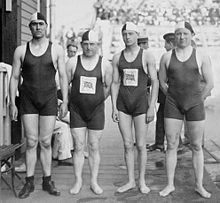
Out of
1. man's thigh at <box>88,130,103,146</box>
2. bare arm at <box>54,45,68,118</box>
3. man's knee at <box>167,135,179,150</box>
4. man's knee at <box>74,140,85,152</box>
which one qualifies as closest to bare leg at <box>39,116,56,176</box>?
bare arm at <box>54,45,68,118</box>

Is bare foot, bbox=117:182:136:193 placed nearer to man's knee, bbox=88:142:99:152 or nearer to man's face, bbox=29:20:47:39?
man's knee, bbox=88:142:99:152

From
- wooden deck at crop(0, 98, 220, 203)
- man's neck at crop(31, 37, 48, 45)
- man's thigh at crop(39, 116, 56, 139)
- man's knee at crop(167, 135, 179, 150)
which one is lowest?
wooden deck at crop(0, 98, 220, 203)

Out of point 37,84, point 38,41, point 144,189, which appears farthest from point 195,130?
point 38,41

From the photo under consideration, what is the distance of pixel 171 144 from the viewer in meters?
4.60

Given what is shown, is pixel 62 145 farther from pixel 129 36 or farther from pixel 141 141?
pixel 129 36

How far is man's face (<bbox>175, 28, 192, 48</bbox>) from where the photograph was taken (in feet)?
14.4

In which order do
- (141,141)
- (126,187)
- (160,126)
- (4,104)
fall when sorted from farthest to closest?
(160,126) → (4,104) → (126,187) → (141,141)

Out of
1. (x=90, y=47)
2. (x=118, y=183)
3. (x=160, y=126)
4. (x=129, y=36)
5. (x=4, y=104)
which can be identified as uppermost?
(x=129, y=36)

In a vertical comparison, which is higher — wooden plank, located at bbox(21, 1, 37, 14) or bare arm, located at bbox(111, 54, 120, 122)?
wooden plank, located at bbox(21, 1, 37, 14)

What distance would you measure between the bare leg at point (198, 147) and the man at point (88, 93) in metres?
0.91

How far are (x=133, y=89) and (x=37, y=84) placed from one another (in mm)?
949

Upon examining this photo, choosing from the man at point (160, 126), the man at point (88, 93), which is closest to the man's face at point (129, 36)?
the man at point (88, 93)

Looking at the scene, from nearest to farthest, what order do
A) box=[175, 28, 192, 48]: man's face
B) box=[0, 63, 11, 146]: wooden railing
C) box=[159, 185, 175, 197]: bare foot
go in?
box=[175, 28, 192, 48]: man's face → box=[159, 185, 175, 197]: bare foot → box=[0, 63, 11, 146]: wooden railing

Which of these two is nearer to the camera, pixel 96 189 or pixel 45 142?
pixel 45 142
